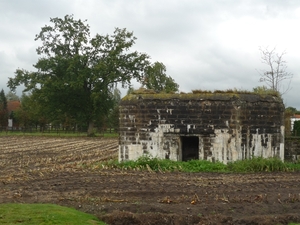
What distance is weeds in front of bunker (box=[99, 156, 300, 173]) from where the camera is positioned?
1688 cm

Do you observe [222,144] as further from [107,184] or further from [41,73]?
[41,73]

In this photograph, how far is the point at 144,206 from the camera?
946 cm

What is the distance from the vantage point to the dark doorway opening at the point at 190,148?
64.6ft

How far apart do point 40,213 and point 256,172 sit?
33.7ft

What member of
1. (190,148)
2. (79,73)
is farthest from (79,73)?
(190,148)

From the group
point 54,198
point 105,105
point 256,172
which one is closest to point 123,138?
point 256,172

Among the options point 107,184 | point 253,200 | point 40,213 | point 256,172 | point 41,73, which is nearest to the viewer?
point 40,213

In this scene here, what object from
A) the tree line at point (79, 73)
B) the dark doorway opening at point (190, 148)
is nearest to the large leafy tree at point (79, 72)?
the tree line at point (79, 73)

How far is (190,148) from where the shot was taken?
1991cm

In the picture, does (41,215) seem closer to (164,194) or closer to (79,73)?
(164,194)

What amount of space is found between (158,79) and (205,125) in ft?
91.4

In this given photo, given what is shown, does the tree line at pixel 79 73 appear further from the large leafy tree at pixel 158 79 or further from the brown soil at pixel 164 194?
the brown soil at pixel 164 194

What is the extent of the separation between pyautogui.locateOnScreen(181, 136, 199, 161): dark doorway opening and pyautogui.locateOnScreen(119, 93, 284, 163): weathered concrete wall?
82 cm

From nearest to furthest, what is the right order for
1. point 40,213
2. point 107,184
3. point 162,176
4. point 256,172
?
point 40,213 < point 107,184 < point 162,176 < point 256,172
